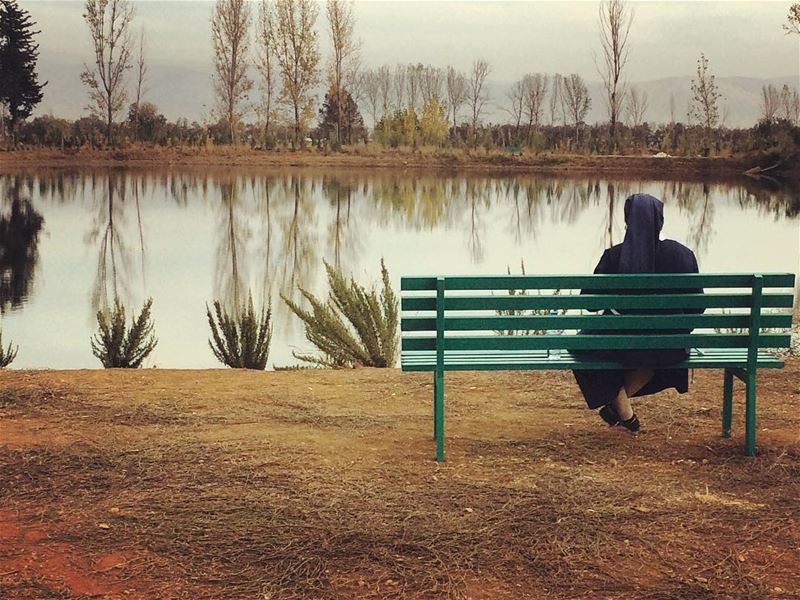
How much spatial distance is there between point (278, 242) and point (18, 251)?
557cm

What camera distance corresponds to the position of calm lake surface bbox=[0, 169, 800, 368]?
13.8m

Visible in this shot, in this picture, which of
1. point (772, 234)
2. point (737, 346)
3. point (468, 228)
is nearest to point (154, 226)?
point (468, 228)

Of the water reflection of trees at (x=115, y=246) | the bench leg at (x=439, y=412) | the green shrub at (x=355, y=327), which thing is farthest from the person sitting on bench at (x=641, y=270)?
the water reflection of trees at (x=115, y=246)

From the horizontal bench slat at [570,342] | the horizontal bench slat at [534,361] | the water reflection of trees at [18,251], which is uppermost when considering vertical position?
the horizontal bench slat at [570,342]

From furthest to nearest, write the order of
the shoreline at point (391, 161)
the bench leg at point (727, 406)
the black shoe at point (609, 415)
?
the shoreline at point (391, 161), the black shoe at point (609, 415), the bench leg at point (727, 406)

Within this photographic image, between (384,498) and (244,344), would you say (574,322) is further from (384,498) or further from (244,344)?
(244,344)

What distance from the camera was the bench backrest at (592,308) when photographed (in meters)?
4.65

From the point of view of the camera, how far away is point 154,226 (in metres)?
25.4

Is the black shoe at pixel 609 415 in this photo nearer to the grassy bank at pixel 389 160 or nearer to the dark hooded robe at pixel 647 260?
the dark hooded robe at pixel 647 260

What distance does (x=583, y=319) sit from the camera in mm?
4758

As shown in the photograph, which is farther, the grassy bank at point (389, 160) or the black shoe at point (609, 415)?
the grassy bank at point (389, 160)

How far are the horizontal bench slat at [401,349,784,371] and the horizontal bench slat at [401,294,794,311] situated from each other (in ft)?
0.83

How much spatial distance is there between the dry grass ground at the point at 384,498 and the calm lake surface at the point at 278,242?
13.1 feet

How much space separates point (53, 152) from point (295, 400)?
3785cm
